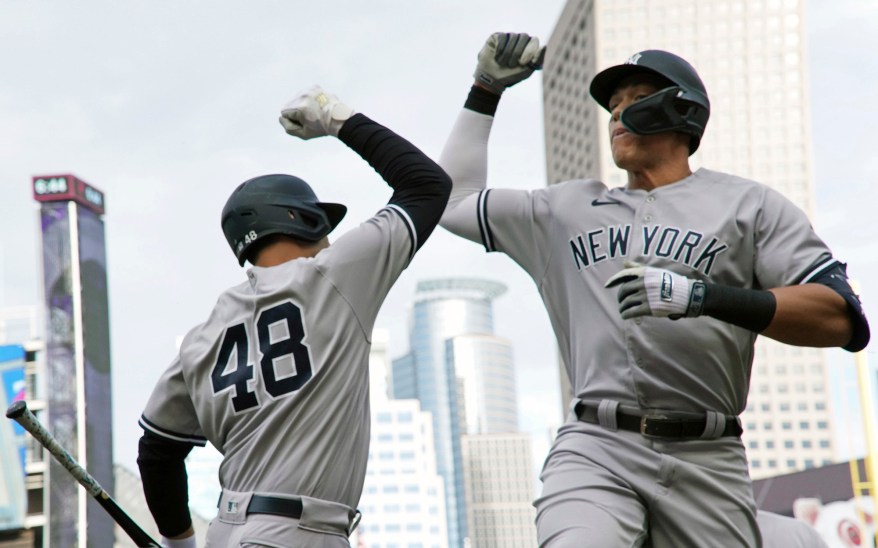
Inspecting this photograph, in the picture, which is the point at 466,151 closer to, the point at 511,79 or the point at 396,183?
the point at 511,79

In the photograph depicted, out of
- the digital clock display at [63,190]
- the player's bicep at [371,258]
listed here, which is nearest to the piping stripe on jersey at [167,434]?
the player's bicep at [371,258]

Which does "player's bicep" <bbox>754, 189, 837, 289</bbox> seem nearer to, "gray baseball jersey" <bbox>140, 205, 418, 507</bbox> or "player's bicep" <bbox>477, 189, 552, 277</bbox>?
"player's bicep" <bbox>477, 189, 552, 277</bbox>

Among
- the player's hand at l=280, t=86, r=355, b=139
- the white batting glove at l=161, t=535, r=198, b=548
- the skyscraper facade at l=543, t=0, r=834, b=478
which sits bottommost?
the white batting glove at l=161, t=535, r=198, b=548

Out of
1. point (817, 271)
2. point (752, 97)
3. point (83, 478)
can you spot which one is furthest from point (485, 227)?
point (752, 97)

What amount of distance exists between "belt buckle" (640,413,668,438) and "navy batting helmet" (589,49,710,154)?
1.23 meters

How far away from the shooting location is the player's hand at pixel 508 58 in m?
5.76

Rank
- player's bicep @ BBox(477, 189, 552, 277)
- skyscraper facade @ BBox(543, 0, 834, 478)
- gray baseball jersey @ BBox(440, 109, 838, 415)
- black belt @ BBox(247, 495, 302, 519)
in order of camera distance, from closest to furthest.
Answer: black belt @ BBox(247, 495, 302, 519) < gray baseball jersey @ BBox(440, 109, 838, 415) < player's bicep @ BBox(477, 189, 552, 277) < skyscraper facade @ BBox(543, 0, 834, 478)

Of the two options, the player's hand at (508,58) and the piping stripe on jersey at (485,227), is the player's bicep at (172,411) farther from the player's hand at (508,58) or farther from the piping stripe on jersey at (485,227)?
the player's hand at (508,58)

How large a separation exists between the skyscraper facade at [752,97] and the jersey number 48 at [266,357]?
162 metres

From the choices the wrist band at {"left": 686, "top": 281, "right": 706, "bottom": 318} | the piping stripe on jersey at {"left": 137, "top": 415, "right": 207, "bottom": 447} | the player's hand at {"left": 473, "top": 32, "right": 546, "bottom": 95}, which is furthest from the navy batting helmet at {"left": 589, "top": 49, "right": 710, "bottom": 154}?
the piping stripe on jersey at {"left": 137, "top": 415, "right": 207, "bottom": 447}

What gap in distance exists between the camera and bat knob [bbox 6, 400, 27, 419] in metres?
4.75

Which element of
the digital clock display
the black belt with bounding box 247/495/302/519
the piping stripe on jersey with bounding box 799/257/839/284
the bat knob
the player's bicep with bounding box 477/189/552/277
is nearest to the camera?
the black belt with bounding box 247/495/302/519

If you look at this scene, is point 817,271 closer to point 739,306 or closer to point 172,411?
point 739,306

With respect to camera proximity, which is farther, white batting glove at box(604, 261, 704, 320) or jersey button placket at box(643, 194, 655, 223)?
jersey button placket at box(643, 194, 655, 223)
